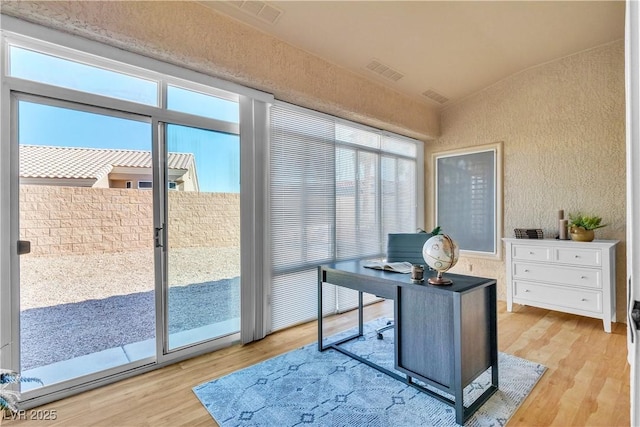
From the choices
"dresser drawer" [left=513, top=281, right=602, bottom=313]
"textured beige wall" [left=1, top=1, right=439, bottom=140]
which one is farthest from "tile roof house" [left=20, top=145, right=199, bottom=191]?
"dresser drawer" [left=513, top=281, right=602, bottom=313]

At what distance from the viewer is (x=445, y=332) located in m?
1.93

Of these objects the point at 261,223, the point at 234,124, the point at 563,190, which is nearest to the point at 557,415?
the point at 261,223

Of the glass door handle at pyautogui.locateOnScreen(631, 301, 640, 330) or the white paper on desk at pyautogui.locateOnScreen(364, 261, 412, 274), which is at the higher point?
the glass door handle at pyautogui.locateOnScreen(631, 301, 640, 330)

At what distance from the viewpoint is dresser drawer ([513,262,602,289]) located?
3324 mm

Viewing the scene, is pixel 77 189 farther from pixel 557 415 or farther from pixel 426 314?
Result: pixel 557 415

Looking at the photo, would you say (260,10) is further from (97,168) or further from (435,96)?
(435,96)

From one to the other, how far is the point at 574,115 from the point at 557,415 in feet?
11.3

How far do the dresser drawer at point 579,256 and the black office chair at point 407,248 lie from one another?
1758 mm

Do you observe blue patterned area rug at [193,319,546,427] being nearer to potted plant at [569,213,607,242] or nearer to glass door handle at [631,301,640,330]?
glass door handle at [631,301,640,330]

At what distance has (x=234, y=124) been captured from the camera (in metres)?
2.97

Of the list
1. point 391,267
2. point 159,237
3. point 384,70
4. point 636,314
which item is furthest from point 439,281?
point 384,70

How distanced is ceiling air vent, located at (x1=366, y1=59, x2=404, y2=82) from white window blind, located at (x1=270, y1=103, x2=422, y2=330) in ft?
2.21

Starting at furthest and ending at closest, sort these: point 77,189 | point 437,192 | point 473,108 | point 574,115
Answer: point 437,192, point 473,108, point 574,115, point 77,189

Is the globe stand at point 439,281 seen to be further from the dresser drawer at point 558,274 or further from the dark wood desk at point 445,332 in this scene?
the dresser drawer at point 558,274
